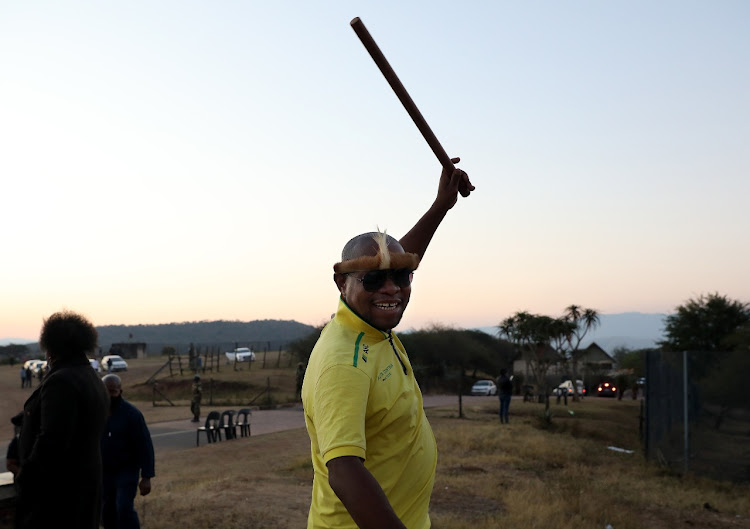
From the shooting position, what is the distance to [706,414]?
40.8 ft

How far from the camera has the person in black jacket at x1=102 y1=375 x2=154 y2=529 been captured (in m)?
6.51

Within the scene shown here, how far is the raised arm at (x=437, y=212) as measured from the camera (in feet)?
11.4

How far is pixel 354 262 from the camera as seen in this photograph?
257cm

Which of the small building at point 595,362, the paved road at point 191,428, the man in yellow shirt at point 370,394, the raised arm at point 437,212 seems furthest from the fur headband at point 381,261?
the small building at point 595,362

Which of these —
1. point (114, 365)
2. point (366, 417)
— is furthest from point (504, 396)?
point (114, 365)

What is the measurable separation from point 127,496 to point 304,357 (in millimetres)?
45150

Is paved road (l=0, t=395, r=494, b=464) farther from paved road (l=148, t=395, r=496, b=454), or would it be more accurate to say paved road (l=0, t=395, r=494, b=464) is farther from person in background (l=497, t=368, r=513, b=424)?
person in background (l=497, t=368, r=513, b=424)

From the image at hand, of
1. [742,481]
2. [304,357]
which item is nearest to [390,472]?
[742,481]

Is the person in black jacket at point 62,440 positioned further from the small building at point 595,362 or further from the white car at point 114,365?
the small building at point 595,362

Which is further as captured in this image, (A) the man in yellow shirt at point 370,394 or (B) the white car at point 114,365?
(B) the white car at point 114,365

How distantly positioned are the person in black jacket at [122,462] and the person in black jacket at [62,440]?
202cm

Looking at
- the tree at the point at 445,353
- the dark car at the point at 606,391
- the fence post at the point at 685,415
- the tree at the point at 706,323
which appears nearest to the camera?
the fence post at the point at 685,415

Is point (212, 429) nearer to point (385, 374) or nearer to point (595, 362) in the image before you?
point (385, 374)

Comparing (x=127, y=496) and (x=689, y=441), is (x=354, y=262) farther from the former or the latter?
(x=689, y=441)
